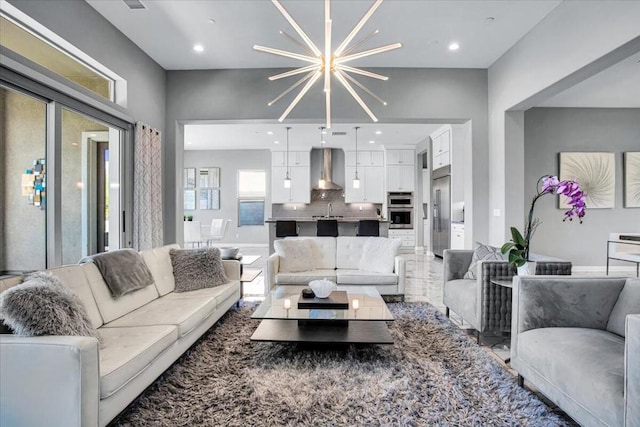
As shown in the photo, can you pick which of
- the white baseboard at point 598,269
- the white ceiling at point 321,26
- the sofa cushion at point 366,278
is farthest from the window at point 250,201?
the white baseboard at point 598,269

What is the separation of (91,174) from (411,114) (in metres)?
4.28

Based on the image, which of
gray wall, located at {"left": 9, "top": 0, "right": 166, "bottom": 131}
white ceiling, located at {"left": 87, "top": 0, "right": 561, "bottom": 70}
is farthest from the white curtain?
white ceiling, located at {"left": 87, "top": 0, "right": 561, "bottom": 70}

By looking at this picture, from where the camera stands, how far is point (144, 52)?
4469mm

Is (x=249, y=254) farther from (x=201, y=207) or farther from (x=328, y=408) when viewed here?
(x=328, y=408)

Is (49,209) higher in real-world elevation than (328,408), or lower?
higher

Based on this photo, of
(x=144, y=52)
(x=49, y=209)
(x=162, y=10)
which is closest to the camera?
(x=49, y=209)

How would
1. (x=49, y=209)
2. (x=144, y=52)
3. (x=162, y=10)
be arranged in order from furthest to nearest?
(x=144, y=52)
(x=162, y=10)
(x=49, y=209)

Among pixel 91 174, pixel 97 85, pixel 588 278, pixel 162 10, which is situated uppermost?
pixel 162 10

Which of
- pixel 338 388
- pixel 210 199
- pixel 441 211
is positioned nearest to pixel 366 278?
pixel 338 388

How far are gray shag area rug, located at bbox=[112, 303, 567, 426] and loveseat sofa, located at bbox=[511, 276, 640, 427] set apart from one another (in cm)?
28

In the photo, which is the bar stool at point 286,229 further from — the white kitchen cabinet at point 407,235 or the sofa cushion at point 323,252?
Answer: the white kitchen cabinet at point 407,235

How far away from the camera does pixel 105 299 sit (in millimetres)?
2432

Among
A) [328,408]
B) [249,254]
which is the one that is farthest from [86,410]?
[249,254]

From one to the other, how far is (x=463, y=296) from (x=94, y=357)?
2.87 m
